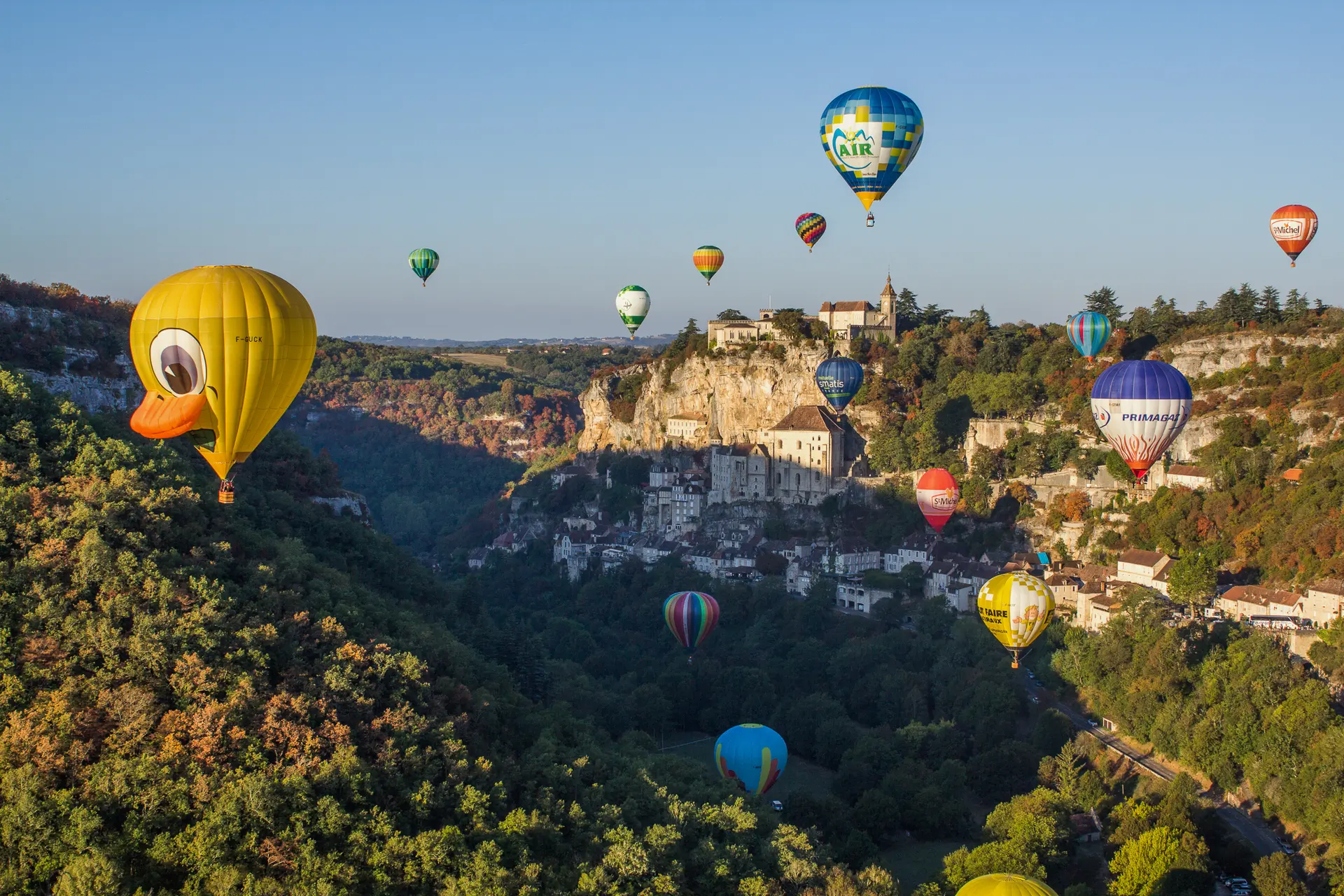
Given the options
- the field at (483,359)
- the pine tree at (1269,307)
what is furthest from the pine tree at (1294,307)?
the field at (483,359)

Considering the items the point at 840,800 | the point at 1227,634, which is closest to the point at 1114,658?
the point at 1227,634

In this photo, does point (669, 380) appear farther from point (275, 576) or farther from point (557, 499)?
point (275, 576)

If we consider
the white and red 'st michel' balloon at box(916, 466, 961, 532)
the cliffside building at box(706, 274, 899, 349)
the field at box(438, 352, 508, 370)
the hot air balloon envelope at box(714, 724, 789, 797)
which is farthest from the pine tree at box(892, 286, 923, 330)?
the field at box(438, 352, 508, 370)

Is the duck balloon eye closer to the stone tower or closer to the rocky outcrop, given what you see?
the rocky outcrop

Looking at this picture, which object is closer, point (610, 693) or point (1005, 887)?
point (1005, 887)

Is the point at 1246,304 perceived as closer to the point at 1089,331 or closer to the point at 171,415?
the point at 1089,331

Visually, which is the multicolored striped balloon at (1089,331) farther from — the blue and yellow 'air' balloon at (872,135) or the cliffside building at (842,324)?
the blue and yellow 'air' balloon at (872,135)

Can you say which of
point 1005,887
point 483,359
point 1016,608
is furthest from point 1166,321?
point 483,359
